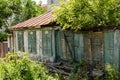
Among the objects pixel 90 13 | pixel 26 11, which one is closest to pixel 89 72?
pixel 90 13

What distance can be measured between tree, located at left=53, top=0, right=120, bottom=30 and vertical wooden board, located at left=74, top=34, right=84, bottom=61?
1255 millimetres

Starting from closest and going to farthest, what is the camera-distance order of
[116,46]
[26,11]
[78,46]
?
[116,46]
[78,46]
[26,11]

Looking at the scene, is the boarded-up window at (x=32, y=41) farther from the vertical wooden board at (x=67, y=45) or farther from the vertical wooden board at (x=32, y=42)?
the vertical wooden board at (x=67, y=45)

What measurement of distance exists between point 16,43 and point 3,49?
1.46 metres

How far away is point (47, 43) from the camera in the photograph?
1662cm

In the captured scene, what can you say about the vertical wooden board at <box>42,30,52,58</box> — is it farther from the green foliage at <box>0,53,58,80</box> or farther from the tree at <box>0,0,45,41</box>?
the tree at <box>0,0,45,41</box>

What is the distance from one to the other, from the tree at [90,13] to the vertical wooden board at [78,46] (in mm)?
1255

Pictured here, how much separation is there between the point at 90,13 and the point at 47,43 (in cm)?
512

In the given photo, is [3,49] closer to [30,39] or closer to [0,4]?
A: [30,39]

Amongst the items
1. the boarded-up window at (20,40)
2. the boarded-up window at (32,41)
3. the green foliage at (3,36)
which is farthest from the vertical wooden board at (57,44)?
the green foliage at (3,36)

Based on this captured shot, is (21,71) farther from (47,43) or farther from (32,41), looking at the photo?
(32,41)

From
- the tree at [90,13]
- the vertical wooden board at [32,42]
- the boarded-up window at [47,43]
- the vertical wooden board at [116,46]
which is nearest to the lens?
the vertical wooden board at [116,46]

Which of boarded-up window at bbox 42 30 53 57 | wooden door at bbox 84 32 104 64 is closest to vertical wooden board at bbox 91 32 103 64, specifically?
wooden door at bbox 84 32 104 64

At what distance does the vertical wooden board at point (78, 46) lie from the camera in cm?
1366
